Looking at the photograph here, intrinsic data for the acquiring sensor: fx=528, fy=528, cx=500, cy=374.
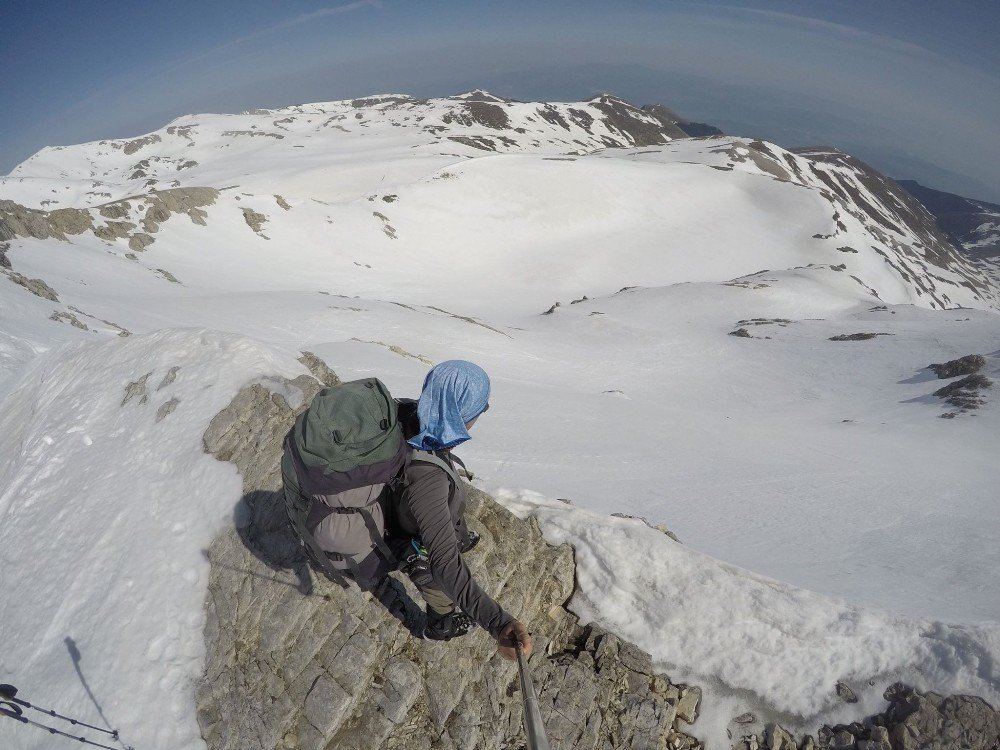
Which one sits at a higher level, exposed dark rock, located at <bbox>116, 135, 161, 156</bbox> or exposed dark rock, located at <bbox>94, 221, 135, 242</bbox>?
exposed dark rock, located at <bbox>116, 135, 161, 156</bbox>

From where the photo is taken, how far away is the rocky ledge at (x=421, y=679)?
472 cm

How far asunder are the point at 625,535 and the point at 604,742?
2.01 m

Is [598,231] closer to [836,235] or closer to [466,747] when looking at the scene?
[836,235]

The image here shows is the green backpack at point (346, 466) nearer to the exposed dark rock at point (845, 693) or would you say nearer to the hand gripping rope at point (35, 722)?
the hand gripping rope at point (35, 722)

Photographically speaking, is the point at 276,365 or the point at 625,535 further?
the point at 276,365

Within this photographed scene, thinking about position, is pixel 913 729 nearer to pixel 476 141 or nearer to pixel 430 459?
pixel 430 459

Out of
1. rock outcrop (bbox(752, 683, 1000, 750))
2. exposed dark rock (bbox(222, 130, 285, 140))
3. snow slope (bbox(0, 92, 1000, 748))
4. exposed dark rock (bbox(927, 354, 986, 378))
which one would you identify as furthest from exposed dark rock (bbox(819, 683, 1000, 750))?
exposed dark rock (bbox(222, 130, 285, 140))

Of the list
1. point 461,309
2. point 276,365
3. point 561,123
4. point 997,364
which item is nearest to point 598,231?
point 461,309

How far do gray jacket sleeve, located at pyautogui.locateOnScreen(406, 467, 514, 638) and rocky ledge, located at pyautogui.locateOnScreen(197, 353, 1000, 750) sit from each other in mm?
1538

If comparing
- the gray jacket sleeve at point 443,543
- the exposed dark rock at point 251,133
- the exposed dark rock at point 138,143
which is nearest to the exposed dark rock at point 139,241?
the gray jacket sleeve at point 443,543

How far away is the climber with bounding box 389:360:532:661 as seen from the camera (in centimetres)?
334

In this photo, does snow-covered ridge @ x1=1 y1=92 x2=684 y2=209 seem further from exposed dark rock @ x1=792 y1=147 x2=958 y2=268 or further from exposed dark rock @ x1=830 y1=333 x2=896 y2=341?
exposed dark rock @ x1=830 y1=333 x2=896 y2=341

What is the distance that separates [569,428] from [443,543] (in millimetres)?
12093

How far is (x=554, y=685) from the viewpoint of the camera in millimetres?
5289
